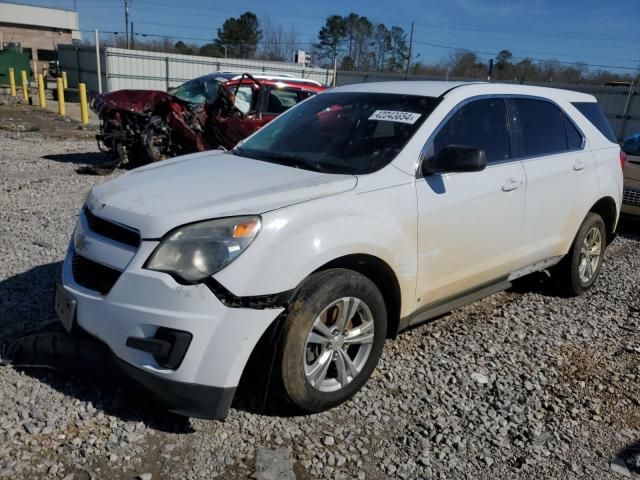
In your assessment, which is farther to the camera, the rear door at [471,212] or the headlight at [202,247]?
the rear door at [471,212]

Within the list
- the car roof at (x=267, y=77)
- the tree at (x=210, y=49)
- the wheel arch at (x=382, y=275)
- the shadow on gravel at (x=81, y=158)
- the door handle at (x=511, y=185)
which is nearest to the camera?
the wheel arch at (x=382, y=275)

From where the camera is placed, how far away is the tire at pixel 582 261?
479 cm

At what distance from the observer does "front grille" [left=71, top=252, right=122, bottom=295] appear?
266cm

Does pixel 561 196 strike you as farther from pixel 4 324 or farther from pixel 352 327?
pixel 4 324

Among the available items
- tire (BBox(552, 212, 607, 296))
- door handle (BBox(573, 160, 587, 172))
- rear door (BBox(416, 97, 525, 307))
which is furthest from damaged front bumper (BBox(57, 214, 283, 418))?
tire (BBox(552, 212, 607, 296))

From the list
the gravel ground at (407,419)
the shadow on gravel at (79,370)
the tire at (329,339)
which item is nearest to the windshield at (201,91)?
the gravel ground at (407,419)

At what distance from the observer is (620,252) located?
22.6 ft

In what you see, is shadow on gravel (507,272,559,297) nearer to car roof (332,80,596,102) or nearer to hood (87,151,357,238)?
car roof (332,80,596,102)

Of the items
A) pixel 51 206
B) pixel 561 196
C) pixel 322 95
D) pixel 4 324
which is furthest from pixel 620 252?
pixel 51 206

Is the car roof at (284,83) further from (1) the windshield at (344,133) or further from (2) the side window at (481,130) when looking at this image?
(2) the side window at (481,130)

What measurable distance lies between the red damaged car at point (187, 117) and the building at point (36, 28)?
53505 millimetres

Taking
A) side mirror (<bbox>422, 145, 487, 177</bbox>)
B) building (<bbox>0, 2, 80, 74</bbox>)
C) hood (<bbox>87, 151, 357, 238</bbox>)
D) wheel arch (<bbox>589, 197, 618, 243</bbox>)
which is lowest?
wheel arch (<bbox>589, 197, 618, 243</bbox>)

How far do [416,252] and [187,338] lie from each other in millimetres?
1439

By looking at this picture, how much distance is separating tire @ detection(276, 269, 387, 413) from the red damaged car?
6632mm
